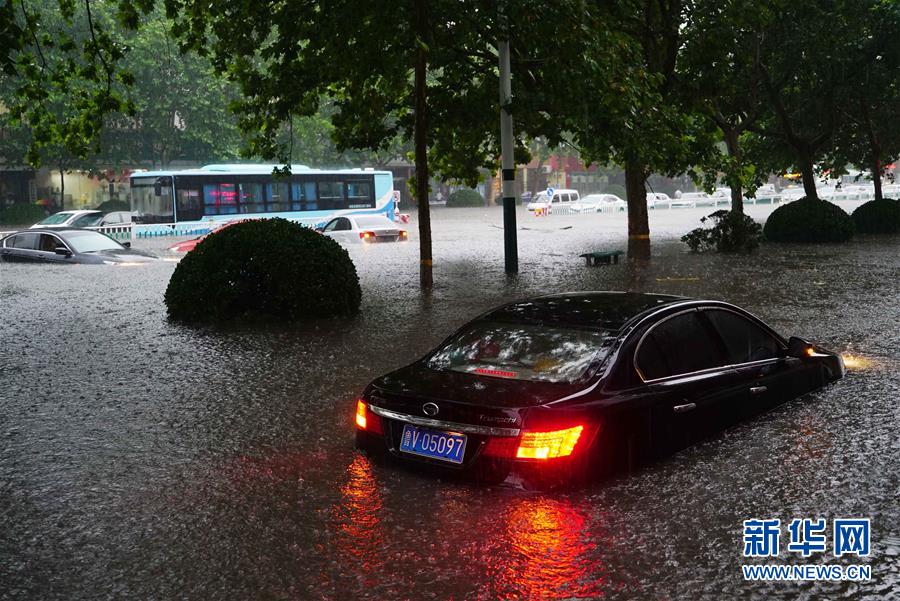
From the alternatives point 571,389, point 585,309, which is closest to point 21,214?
point 585,309

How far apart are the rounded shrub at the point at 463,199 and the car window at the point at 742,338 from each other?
2783 inches

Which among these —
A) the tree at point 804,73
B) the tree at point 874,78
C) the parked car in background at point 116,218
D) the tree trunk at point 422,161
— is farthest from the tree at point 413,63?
the parked car in background at point 116,218

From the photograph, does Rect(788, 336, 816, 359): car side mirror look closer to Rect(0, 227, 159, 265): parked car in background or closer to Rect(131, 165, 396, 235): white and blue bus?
Rect(0, 227, 159, 265): parked car in background

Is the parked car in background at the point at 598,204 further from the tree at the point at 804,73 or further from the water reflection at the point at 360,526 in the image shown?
the water reflection at the point at 360,526

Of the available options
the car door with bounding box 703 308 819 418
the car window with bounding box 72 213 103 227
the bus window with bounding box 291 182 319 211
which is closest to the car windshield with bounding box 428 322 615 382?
the car door with bounding box 703 308 819 418

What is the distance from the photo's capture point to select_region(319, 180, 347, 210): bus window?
4446cm

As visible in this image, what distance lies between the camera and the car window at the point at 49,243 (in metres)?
28.0

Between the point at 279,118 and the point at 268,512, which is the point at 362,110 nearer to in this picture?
the point at 279,118

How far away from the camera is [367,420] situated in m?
6.95

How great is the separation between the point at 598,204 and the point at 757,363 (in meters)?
62.6

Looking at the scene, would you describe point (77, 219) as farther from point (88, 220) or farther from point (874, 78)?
point (874, 78)

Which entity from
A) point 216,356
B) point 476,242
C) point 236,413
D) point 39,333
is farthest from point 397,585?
point 476,242

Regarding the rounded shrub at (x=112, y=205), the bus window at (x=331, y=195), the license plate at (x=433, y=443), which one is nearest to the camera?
the license plate at (x=433, y=443)

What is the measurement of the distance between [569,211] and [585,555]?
6194 cm
